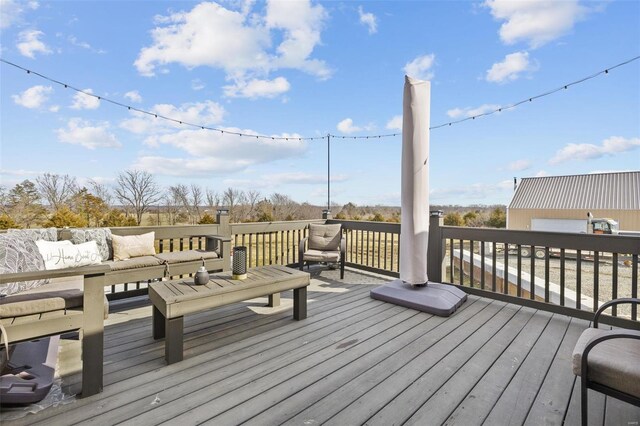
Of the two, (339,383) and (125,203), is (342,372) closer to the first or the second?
(339,383)

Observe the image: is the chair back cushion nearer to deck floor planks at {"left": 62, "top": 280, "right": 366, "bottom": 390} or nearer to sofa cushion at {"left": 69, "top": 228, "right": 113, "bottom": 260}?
deck floor planks at {"left": 62, "top": 280, "right": 366, "bottom": 390}

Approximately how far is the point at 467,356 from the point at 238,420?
1748 millimetres

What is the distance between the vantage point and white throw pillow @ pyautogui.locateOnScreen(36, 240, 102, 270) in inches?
105

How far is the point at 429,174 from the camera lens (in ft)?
11.0

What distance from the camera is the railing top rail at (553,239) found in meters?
2.65

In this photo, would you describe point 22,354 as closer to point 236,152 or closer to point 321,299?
point 321,299

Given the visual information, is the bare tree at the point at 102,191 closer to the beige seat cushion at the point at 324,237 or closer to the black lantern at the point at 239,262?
the beige seat cushion at the point at 324,237

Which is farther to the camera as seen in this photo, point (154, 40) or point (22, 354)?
point (154, 40)

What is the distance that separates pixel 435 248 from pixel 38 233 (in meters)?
4.70

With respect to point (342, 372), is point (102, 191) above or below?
above

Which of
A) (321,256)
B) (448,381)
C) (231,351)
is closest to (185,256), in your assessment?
(231,351)

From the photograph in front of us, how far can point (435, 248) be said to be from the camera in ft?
13.0

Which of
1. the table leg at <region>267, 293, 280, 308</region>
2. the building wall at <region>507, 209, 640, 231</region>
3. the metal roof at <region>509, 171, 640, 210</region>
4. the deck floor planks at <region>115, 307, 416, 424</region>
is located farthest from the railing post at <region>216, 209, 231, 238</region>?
the metal roof at <region>509, 171, 640, 210</region>

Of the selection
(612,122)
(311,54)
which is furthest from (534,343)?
(612,122)
